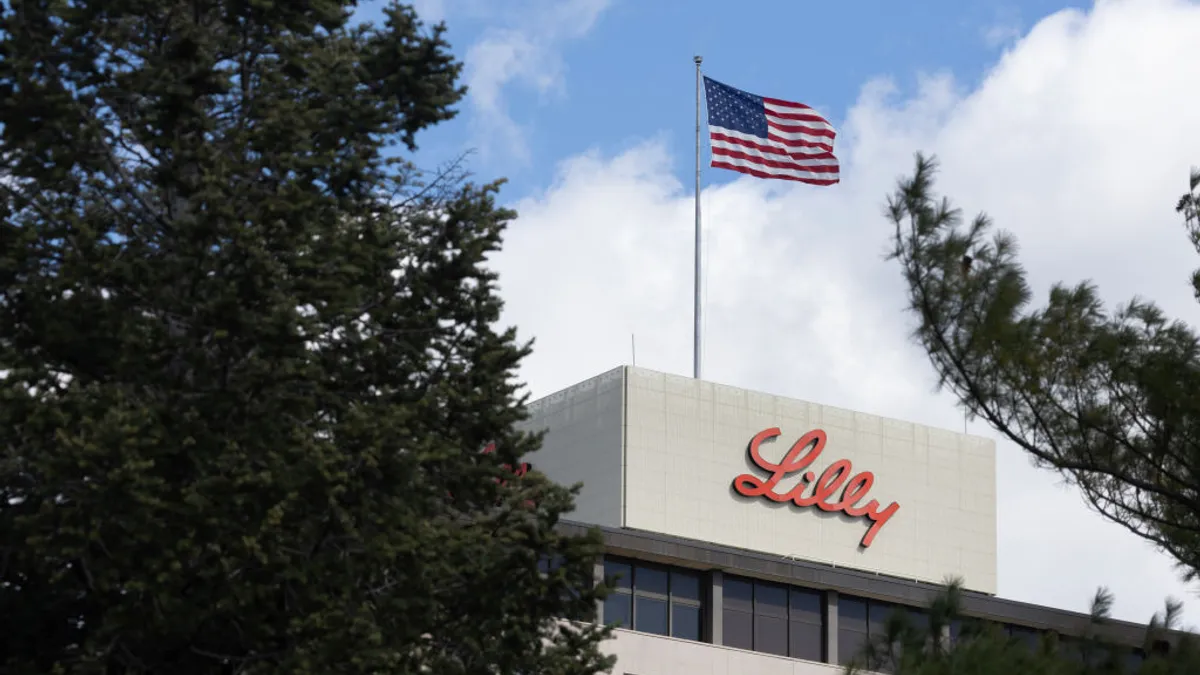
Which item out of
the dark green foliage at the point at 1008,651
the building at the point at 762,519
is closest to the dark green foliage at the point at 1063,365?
the dark green foliage at the point at 1008,651

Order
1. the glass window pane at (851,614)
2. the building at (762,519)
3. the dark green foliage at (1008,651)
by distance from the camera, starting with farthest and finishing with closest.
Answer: the glass window pane at (851,614), the building at (762,519), the dark green foliage at (1008,651)

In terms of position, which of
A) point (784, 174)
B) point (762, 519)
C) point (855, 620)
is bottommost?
point (855, 620)

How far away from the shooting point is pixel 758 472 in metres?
50.5

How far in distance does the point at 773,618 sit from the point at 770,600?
442mm

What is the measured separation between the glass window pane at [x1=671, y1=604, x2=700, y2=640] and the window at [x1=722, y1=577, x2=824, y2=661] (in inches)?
27.2

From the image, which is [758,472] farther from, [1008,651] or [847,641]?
[1008,651]

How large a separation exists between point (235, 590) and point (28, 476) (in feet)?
11.8

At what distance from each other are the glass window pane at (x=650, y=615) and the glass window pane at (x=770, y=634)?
8.26ft

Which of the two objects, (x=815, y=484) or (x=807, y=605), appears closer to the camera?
(x=807, y=605)

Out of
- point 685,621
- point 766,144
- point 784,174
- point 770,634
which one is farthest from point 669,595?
point 766,144

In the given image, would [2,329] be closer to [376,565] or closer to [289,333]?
[289,333]

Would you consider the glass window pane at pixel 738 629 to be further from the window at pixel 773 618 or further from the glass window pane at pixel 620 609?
the glass window pane at pixel 620 609

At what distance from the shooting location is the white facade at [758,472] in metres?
48.8

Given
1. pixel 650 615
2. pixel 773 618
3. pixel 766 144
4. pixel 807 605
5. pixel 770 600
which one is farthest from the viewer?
pixel 807 605
